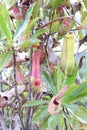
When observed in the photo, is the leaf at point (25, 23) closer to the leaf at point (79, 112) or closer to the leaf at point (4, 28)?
the leaf at point (4, 28)

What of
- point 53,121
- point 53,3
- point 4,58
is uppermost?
point 53,3

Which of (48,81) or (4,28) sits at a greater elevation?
(4,28)

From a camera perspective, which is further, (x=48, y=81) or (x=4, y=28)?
(x=48, y=81)

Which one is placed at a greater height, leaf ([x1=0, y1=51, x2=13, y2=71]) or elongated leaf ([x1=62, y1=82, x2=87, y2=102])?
leaf ([x1=0, y1=51, x2=13, y2=71])

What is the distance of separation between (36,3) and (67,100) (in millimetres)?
221

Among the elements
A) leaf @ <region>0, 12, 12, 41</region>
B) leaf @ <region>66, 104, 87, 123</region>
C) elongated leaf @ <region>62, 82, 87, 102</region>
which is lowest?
leaf @ <region>66, 104, 87, 123</region>

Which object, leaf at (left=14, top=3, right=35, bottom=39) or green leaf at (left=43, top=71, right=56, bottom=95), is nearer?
leaf at (left=14, top=3, right=35, bottom=39)

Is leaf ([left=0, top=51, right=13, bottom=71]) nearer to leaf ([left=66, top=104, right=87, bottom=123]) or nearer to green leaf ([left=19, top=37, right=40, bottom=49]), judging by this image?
green leaf ([left=19, top=37, right=40, bottom=49])

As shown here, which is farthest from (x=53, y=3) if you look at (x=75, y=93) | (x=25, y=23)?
(x=75, y=93)

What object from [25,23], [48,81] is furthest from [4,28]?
[48,81]

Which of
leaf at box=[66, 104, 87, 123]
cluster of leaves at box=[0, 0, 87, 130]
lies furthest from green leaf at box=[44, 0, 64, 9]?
leaf at box=[66, 104, 87, 123]

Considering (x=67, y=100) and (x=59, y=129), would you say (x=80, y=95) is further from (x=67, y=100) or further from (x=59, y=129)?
(x=59, y=129)

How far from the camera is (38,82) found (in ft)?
2.11

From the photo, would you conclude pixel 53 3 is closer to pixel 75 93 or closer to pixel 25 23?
pixel 25 23
